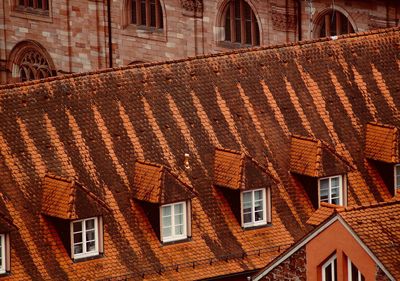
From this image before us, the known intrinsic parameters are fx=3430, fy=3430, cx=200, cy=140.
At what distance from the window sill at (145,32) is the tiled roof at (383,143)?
3627cm

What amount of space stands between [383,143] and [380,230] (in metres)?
17.6

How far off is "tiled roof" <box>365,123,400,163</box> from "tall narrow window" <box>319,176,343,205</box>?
196 centimetres

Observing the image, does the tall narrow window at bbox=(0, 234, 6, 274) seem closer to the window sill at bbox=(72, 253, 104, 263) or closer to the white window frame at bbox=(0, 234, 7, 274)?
the white window frame at bbox=(0, 234, 7, 274)

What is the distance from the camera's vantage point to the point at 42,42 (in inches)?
6407

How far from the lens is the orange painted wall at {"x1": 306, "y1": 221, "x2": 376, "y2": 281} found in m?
101

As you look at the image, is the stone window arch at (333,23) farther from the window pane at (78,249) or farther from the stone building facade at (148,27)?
the window pane at (78,249)

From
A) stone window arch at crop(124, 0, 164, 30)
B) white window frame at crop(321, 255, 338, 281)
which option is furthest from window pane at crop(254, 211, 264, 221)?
stone window arch at crop(124, 0, 164, 30)

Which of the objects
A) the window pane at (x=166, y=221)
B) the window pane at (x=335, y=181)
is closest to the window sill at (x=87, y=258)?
the window pane at (x=166, y=221)

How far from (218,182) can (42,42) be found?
47.5m

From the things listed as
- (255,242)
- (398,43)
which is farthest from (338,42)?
(255,242)

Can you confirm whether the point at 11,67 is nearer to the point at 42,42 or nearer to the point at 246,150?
the point at 42,42

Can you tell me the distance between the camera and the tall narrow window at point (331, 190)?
4658 inches

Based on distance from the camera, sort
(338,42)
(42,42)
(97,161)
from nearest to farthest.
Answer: (97,161) < (338,42) < (42,42)

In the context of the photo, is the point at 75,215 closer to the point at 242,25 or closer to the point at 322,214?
the point at 322,214
